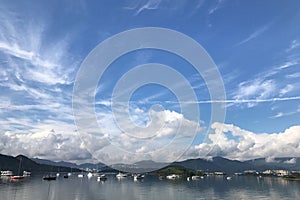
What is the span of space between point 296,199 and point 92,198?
1792 inches

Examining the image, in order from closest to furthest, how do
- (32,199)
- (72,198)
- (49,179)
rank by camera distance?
1. (32,199)
2. (72,198)
3. (49,179)

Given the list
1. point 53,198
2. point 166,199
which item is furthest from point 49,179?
point 166,199

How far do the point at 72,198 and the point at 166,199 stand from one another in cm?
2036

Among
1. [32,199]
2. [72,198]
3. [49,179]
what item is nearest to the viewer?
[32,199]

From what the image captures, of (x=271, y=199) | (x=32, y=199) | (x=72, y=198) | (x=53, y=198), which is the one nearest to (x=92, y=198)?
(x=72, y=198)

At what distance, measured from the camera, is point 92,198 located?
61656 millimetres

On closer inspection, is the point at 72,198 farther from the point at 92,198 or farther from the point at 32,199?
the point at 32,199

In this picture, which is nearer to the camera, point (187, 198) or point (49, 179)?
point (187, 198)

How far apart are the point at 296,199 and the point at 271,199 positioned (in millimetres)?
5539

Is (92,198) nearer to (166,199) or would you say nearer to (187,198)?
(166,199)

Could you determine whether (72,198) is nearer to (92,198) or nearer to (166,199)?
(92,198)

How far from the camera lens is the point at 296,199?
212ft

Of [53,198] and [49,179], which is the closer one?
[53,198]

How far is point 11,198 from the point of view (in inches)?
2327
